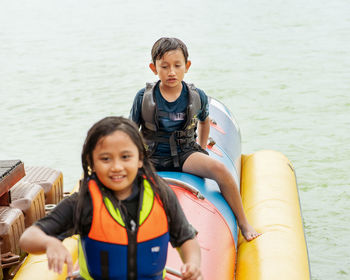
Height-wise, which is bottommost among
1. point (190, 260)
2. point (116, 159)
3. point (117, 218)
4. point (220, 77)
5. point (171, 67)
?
point (220, 77)

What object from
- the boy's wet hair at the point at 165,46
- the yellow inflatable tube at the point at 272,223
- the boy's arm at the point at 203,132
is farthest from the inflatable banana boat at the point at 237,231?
the boy's wet hair at the point at 165,46

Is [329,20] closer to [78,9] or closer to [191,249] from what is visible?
[78,9]

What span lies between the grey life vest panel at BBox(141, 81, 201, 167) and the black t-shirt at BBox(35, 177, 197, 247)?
0.97 meters

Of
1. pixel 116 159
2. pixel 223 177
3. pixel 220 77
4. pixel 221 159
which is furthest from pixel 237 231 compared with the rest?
pixel 220 77

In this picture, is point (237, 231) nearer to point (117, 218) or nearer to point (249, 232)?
point (249, 232)

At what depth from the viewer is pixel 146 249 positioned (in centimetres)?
179

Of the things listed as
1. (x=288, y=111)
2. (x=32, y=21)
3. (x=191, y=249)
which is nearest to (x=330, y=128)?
(x=288, y=111)

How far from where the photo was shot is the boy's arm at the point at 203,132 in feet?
10.1

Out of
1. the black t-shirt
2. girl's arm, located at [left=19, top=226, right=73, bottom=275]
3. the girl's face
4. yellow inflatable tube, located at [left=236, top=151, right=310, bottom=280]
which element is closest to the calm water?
yellow inflatable tube, located at [left=236, top=151, right=310, bottom=280]

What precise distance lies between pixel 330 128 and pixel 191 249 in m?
4.07

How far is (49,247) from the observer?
1647mm

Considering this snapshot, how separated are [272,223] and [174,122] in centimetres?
62

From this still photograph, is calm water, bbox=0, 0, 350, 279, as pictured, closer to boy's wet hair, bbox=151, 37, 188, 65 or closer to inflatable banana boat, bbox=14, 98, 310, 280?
inflatable banana boat, bbox=14, 98, 310, 280

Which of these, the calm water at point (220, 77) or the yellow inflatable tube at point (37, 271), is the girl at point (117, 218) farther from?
the calm water at point (220, 77)
